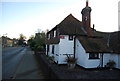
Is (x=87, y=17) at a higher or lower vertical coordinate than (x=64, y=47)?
higher

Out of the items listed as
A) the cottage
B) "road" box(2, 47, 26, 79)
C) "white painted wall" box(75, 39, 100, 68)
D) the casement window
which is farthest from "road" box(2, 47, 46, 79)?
the casement window

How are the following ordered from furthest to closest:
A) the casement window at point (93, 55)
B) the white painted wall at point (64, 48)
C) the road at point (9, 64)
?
the white painted wall at point (64, 48), the casement window at point (93, 55), the road at point (9, 64)

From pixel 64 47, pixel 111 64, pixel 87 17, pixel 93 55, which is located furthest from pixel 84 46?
pixel 87 17

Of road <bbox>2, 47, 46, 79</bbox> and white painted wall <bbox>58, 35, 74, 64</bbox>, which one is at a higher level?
white painted wall <bbox>58, 35, 74, 64</bbox>

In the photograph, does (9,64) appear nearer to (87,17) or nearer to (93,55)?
(93,55)

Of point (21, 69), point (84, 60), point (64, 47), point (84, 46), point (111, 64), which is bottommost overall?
point (21, 69)

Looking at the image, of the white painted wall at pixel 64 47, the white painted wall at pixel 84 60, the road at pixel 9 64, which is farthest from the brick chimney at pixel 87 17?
the road at pixel 9 64

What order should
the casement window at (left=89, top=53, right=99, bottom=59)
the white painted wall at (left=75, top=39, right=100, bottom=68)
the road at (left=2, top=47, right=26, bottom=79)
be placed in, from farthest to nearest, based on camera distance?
the casement window at (left=89, top=53, right=99, bottom=59), the white painted wall at (left=75, top=39, right=100, bottom=68), the road at (left=2, top=47, right=26, bottom=79)

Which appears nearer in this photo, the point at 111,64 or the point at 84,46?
the point at 111,64

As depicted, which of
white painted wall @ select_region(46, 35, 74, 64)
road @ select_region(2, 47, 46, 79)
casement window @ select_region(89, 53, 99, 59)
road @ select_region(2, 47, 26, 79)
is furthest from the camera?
white painted wall @ select_region(46, 35, 74, 64)

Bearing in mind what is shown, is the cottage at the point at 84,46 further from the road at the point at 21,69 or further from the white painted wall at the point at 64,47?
the road at the point at 21,69

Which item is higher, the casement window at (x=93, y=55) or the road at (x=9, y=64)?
the casement window at (x=93, y=55)

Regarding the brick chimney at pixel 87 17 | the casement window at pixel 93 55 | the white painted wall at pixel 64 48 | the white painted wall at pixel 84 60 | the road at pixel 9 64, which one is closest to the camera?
the road at pixel 9 64

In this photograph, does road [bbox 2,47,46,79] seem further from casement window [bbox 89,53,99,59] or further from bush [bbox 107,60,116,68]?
bush [bbox 107,60,116,68]
